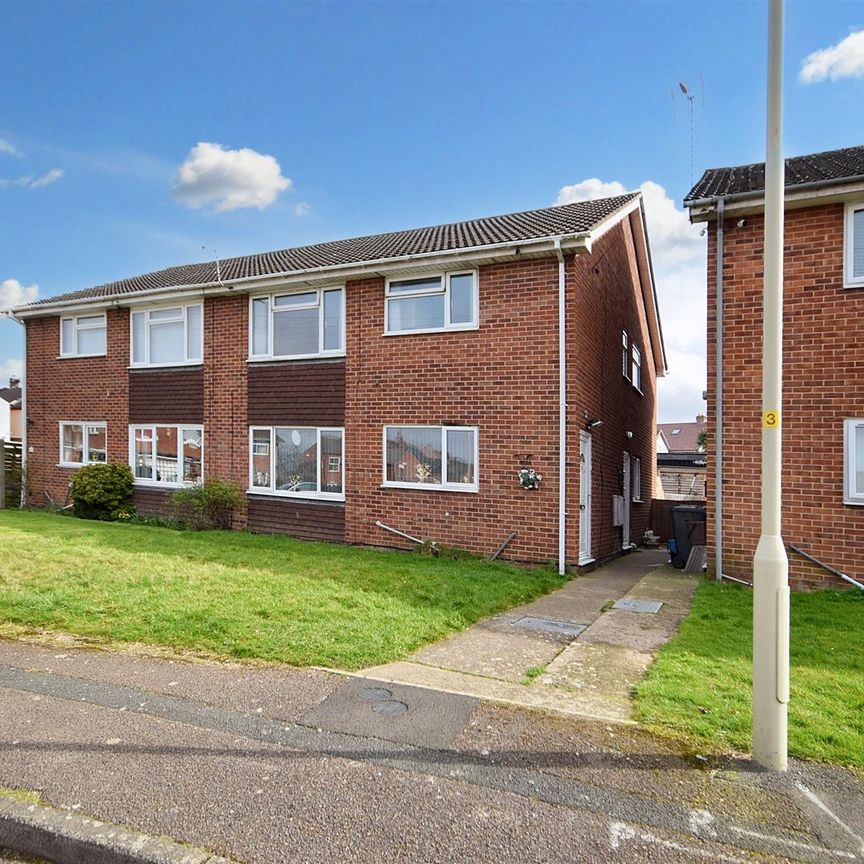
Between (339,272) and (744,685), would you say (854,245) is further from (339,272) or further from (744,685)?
(339,272)

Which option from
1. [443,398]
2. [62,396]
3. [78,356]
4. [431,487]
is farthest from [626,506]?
[62,396]

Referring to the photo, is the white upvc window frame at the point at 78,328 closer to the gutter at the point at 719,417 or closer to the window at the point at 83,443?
the window at the point at 83,443

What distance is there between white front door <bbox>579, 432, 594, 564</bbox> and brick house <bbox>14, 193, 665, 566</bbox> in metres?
0.06

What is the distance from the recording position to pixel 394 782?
3178 millimetres

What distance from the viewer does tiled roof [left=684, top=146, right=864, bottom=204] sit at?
8555 mm

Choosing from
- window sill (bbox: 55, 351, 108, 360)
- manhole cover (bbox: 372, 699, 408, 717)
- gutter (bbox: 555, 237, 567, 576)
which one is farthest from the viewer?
window sill (bbox: 55, 351, 108, 360)

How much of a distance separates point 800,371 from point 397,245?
7788 mm

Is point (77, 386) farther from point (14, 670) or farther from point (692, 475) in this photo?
point (692, 475)

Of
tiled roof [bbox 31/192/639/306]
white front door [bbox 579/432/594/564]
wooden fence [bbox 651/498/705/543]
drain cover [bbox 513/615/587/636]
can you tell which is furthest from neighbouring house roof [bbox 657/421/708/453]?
drain cover [bbox 513/615/587/636]

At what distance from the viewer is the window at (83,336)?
1520 cm

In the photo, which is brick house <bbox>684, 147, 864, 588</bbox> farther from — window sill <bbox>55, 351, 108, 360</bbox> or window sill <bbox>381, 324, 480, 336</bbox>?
window sill <bbox>55, 351, 108, 360</bbox>

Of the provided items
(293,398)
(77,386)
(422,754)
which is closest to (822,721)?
(422,754)

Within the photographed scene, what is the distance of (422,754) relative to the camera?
3.45 meters

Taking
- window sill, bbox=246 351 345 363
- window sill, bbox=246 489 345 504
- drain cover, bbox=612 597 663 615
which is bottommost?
drain cover, bbox=612 597 663 615
